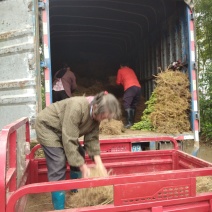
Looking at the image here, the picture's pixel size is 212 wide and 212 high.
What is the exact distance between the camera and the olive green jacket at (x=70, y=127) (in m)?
2.28

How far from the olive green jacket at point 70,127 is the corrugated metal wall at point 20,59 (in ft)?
4.62

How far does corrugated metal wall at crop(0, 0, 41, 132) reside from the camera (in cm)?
389

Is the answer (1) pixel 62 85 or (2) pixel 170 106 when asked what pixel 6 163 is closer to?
(2) pixel 170 106

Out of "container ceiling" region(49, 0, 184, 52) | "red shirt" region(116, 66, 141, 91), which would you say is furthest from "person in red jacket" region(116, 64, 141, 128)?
"container ceiling" region(49, 0, 184, 52)

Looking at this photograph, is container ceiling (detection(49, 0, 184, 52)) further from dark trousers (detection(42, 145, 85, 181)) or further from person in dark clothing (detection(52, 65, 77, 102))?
dark trousers (detection(42, 145, 85, 181))

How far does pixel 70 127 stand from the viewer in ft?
7.49

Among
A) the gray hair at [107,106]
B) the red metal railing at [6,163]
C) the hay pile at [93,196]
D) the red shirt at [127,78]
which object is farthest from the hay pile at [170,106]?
the red metal railing at [6,163]

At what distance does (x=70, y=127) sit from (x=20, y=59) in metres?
2.04

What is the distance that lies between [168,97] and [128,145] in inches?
66.8

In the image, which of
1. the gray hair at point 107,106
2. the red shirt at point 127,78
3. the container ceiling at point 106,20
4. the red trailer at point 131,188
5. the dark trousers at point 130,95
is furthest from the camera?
the container ceiling at point 106,20

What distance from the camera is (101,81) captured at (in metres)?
9.43

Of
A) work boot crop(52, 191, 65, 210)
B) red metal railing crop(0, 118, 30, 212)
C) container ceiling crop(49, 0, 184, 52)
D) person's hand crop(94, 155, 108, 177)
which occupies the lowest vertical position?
work boot crop(52, 191, 65, 210)

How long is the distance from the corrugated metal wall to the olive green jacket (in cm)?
141

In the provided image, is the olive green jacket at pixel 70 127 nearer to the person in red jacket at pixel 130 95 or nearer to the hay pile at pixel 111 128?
the hay pile at pixel 111 128
